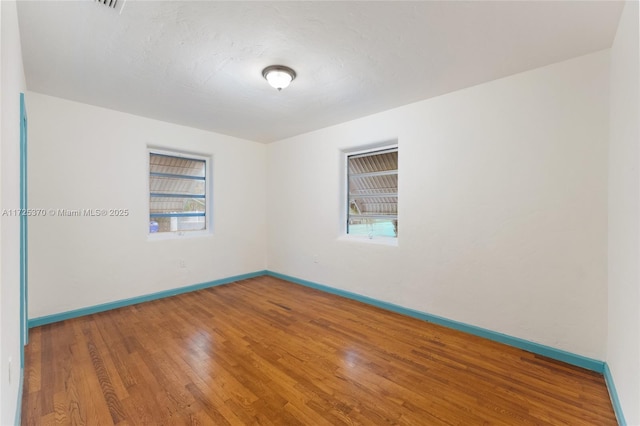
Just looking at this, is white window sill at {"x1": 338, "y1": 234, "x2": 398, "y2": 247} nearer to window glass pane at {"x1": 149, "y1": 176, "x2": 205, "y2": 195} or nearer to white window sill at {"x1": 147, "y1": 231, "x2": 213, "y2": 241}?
white window sill at {"x1": 147, "y1": 231, "x2": 213, "y2": 241}

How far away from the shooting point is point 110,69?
2.46 meters

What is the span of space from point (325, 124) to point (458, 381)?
3.46 meters

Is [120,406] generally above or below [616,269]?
below

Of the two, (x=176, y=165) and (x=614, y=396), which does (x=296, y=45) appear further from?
(x=614, y=396)

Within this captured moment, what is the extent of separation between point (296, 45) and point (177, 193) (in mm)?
3218

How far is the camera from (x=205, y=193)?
4.66 meters

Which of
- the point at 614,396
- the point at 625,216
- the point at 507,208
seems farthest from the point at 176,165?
the point at 614,396

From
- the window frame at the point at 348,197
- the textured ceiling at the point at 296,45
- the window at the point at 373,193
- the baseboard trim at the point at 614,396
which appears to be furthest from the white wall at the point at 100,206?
the baseboard trim at the point at 614,396

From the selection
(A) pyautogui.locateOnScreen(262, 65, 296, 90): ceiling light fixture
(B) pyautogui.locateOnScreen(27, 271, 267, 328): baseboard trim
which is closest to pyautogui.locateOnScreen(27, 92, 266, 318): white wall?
(B) pyautogui.locateOnScreen(27, 271, 267, 328): baseboard trim

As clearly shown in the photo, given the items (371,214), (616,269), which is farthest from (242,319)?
(616,269)

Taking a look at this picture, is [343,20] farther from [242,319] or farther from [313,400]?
[242,319]

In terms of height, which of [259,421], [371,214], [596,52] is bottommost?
[259,421]

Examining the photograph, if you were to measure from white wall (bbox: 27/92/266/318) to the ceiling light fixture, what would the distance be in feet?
7.71

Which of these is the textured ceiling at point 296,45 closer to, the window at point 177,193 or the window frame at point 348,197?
the window frame at point 348,197
